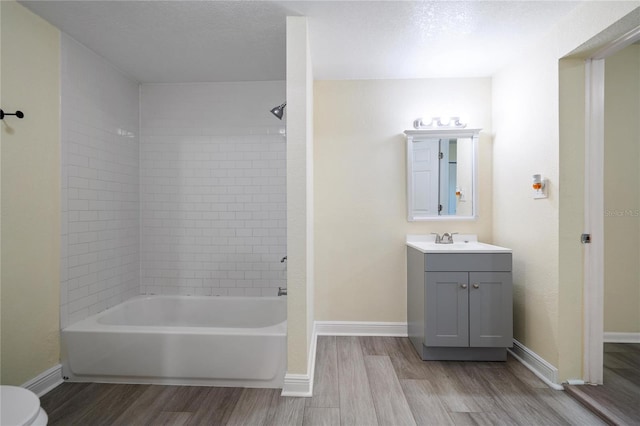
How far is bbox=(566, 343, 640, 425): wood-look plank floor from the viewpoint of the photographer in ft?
5.45

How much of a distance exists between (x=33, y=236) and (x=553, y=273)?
3440 millimetres

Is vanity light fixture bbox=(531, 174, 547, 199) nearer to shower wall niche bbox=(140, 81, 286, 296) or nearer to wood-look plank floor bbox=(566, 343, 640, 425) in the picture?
wood-look plank floor bbox=(566, 343, 640, 425)

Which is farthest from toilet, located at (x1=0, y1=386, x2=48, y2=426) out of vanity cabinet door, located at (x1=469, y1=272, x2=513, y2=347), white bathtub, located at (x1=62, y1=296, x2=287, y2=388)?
vanity cabinet door, located at (x1=469, y1=272, x2=513, y2=347)

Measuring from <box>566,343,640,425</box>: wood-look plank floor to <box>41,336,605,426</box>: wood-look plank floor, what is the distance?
64 mm

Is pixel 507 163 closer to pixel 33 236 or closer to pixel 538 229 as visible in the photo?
pixel 538 229

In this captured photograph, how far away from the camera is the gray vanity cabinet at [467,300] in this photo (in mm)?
2295

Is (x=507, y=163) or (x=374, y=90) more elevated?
(x=374, y=90)

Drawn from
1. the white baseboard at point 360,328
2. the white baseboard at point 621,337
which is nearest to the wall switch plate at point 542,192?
the white baseboard at point 621,337

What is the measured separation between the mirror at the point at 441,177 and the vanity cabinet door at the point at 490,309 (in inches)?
27.8

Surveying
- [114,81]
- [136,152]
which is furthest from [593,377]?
[114,81]

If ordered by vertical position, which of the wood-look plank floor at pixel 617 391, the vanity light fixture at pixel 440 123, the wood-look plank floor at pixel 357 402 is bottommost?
the wood-look plank floor at pixel 357 402

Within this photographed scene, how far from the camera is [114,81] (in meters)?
2.67

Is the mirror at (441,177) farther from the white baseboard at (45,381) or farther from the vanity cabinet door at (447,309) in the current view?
the white baseboard at (45,381)

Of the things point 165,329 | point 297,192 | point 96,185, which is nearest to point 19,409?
point 165,329
